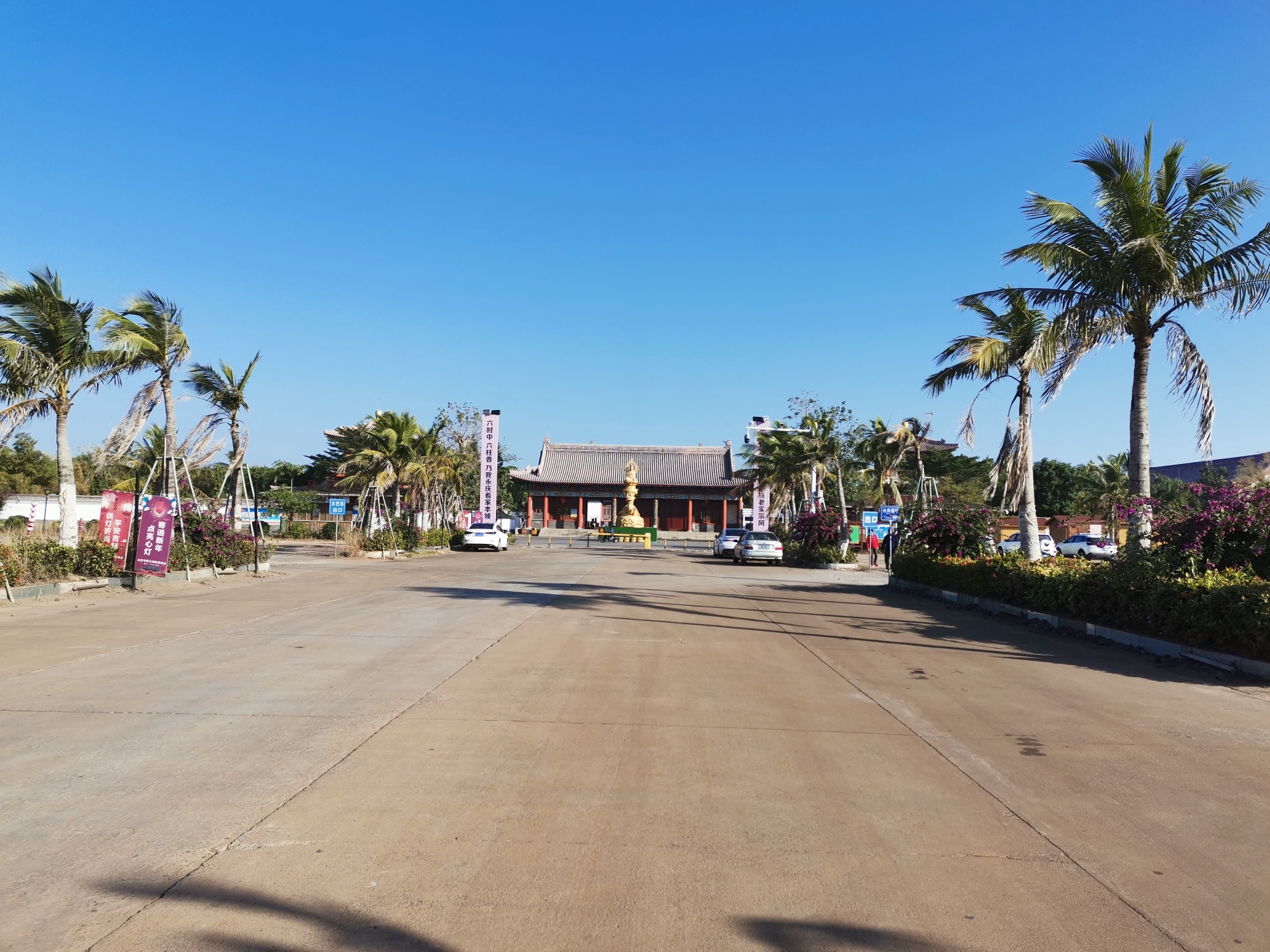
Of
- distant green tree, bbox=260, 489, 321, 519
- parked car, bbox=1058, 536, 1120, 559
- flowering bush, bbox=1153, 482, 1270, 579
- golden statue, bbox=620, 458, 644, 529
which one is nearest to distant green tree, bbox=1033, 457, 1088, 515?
parked car, bbox=1058, 536, 1120, 559

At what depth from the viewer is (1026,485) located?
18.2 meters

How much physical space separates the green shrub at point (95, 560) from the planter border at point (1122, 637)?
1768cm

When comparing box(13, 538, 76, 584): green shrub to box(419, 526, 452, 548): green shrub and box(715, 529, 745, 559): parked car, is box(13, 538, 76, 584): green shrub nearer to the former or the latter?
box(419, 526, 452, 548): green shrub

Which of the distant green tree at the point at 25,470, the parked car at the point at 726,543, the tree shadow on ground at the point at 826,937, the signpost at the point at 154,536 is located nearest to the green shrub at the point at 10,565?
the signpost at the point at 154,536

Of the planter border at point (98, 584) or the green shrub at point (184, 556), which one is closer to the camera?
the planter border at point (98, 584)

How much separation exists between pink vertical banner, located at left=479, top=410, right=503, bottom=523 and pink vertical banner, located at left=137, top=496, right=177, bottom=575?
3411 centimetres

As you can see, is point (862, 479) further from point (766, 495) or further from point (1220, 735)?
point (1220, 735)

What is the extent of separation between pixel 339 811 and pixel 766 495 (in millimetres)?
51033

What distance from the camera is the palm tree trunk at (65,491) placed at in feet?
58.9

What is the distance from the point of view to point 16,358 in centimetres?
1762

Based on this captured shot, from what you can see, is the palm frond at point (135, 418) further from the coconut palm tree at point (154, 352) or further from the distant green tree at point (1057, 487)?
the distant green tree at point (1057, 487)

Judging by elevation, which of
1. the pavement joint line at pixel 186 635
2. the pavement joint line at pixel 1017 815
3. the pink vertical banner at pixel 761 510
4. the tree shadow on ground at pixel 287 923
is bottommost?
the pavement joint line at pixel 1017 815

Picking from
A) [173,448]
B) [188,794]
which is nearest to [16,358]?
[173,448]

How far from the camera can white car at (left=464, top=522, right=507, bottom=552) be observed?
42094 mm
